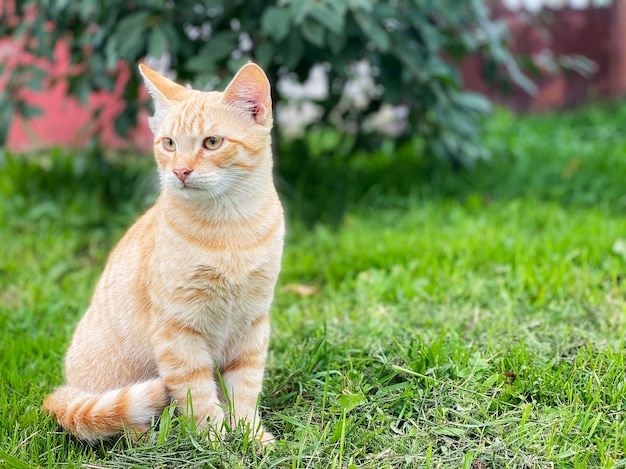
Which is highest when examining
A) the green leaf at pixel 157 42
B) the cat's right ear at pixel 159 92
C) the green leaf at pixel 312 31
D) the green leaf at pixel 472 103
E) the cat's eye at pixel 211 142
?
the green leaf at pixel 312 31

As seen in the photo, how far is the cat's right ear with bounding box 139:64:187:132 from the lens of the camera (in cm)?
228

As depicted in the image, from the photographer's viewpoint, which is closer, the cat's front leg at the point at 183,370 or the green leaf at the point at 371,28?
the cat's front leg at the point at 183,370

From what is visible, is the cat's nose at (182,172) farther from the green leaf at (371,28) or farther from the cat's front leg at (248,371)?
the green leaf at (371,28)

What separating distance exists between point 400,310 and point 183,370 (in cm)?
121

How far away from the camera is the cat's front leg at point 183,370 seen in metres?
2.21

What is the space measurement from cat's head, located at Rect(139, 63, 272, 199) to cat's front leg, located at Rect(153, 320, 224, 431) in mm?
413

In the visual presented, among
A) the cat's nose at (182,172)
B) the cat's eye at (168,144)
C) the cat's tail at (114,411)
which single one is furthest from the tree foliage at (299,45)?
the cat's tail at (114,411)

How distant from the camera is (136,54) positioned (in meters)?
3.82

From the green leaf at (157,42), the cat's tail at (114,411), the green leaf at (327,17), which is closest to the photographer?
the cat's tail at (114,411)

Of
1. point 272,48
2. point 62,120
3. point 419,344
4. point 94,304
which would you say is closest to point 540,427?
point 419,344

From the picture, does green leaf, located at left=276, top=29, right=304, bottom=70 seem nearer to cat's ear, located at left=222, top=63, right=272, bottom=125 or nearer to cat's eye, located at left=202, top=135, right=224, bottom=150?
cat's ear, located at left=222, top=63, right=272, bottom=125

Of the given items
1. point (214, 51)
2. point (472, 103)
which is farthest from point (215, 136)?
point (472, 103)

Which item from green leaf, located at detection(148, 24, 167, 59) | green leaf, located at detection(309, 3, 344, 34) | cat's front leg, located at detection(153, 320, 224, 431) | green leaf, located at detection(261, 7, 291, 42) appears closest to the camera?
cat's front leg, located at detection(153, 320, 224, 431)

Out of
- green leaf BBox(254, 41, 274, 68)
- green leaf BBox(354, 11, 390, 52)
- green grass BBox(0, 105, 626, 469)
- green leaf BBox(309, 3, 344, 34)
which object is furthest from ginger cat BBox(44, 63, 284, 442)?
green leaf BBox(354, 11, 390, 52)
